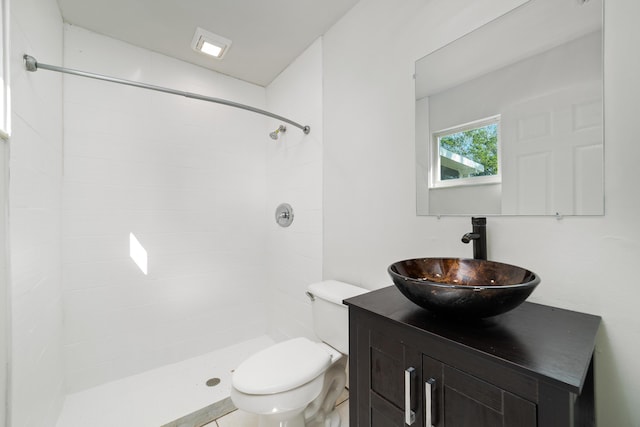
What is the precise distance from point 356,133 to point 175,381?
2093mm

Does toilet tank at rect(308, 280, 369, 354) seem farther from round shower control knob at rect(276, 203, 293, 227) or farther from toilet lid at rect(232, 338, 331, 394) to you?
round shower control knob at rect(276, 203, 293, 227)

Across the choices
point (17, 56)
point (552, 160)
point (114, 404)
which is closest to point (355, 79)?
point (552, 160)

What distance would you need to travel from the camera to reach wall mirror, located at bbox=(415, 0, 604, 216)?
0.83 metres

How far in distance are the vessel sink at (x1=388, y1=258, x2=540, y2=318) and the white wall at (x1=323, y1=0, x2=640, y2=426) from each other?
114 millimetres

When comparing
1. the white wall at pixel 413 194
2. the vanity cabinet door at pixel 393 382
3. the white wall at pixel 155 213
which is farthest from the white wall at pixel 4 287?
the white wall at pixel 413 194

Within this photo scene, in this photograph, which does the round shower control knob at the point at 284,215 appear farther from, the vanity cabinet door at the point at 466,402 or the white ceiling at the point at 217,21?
the vanity cabinet door at the point at 466,402

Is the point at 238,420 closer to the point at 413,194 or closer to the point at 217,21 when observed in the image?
Answer: the point at 413,194

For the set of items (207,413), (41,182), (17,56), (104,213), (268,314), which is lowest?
(207,413)

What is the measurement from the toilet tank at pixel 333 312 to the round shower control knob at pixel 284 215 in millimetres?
719

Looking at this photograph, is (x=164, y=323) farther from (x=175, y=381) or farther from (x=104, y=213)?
(x=104, y=213)

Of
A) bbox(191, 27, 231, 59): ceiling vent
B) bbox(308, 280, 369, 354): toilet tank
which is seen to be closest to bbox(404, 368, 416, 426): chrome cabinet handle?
bbox(308, 280, 369, 354): toilet tank

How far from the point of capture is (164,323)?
2033mm

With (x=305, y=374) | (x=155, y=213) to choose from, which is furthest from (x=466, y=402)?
(x=155, y=213)

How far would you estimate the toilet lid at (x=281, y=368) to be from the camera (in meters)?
1.15
